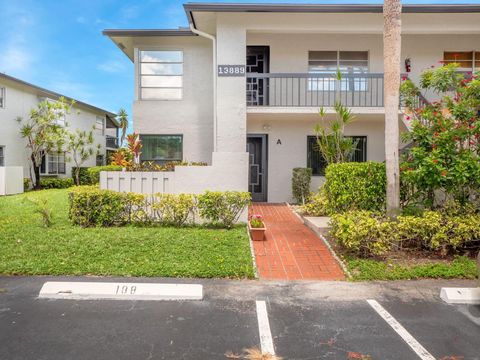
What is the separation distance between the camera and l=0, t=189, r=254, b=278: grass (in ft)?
18.7

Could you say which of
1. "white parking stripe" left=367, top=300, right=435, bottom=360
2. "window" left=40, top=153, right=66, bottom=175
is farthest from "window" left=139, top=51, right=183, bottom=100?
"white parking stripe" left=367, top=300, right=435, bottom=360

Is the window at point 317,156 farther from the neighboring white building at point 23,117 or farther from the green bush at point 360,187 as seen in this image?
the neighboring white building at point 23,117

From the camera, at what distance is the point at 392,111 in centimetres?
696

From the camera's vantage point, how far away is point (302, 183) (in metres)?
11.9

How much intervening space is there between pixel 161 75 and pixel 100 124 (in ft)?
52.9

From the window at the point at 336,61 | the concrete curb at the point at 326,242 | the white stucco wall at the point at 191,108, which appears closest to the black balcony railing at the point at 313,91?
the window at the point at 336,61

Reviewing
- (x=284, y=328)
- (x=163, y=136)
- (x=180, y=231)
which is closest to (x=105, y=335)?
(x=284, y=328)

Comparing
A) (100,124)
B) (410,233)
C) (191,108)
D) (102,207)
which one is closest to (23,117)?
(100,124)

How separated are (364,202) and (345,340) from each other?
188 inches

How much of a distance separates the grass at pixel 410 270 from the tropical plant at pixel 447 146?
1.52 metres

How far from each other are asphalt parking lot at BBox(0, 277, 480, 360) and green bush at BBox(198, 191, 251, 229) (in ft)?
9.10

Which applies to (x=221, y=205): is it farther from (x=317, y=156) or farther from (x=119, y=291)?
(x=317, y=156)

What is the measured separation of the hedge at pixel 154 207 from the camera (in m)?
7.88

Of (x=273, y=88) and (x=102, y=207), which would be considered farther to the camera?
(x=273, y=88)
